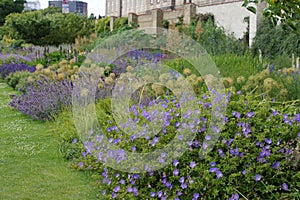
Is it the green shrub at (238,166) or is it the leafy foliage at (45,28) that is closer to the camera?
the green shrub at (238,166)

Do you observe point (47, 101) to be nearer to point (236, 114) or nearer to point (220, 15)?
point (236, 114)

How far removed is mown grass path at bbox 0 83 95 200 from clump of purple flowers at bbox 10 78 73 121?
0.38 metres

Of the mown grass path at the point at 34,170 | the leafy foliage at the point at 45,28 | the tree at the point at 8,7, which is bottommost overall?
the mown grass path at the point at 34,170

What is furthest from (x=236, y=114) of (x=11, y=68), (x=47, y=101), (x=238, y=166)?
(x=11, y=68)

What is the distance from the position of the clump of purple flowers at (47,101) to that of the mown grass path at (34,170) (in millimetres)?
380

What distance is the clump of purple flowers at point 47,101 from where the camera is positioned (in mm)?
6477

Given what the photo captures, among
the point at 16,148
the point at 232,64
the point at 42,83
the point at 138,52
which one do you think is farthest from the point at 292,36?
the point at 16,148

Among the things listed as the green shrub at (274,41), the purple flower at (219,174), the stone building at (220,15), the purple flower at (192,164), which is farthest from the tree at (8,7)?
the purple flower at (219,174)

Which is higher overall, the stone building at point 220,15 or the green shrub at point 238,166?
the stone building at point 220,15

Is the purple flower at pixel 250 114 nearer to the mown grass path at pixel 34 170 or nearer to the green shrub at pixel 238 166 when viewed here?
the green shrub at pixel 238 166

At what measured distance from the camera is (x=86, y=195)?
372 centimetres

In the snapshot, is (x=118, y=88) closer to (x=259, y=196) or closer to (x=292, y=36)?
(x=259, y=196)

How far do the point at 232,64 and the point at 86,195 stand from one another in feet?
12.0

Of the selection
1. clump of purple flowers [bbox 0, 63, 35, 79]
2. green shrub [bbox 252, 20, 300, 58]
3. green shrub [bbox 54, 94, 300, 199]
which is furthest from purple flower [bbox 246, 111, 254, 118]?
clump of purple flowers [bbox 0, 63, 35, 79]
